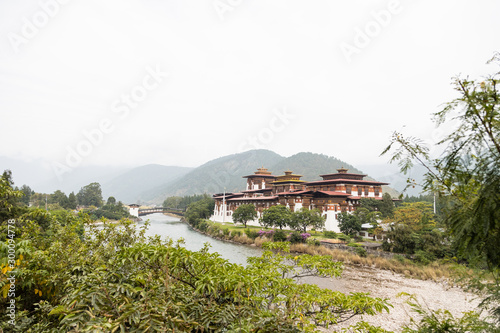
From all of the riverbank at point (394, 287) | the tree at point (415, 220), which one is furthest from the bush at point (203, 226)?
the tree at point (415, 220)

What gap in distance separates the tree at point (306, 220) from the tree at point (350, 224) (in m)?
1.93

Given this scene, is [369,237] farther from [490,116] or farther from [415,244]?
[490,116]

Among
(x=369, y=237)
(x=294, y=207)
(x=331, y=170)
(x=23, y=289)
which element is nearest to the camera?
(x=23, y=289)

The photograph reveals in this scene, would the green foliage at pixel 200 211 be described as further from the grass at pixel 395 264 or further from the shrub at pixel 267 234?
the grass at pixel 395 264

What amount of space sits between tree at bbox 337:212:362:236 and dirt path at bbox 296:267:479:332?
937cm

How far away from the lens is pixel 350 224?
91.0ft

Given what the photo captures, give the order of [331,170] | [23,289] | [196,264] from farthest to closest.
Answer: [331,170]
[23,289]
[196,264]

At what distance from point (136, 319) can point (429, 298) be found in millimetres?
15801

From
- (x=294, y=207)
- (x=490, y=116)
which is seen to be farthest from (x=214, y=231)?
(x=490, y=116)

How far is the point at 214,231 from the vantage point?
35.5m

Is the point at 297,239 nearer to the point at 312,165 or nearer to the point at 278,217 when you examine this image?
the point at 278,217

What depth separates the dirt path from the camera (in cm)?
1166

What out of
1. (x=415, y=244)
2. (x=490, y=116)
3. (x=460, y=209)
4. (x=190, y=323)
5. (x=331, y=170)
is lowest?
(x=415, y=244)

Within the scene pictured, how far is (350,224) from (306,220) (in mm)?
4364
